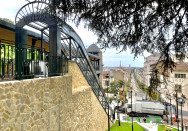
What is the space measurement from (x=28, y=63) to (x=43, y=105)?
4.93 feet

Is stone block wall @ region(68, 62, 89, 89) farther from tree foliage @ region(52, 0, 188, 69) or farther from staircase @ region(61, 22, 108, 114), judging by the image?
tree foliage @ region(52, 0, 188, 69)

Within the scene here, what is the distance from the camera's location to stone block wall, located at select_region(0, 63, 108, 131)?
10.0ft

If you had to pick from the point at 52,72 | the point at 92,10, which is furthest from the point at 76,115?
the point at 92,10

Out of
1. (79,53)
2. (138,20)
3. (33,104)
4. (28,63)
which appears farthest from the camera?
(79,53)

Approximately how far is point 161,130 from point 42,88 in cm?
1645

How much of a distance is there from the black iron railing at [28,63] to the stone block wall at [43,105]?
1.35 feet

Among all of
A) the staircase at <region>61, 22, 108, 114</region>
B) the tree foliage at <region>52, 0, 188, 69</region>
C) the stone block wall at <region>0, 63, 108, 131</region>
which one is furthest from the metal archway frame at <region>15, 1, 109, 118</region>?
the tree foliage at <region>52, 0, 188, 69</region>

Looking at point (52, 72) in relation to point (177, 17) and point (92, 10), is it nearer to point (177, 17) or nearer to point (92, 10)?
point (92, 10)

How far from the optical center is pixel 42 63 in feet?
16.6

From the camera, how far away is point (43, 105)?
14.2 feet

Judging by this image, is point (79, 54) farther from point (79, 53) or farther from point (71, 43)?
point (71, 43)

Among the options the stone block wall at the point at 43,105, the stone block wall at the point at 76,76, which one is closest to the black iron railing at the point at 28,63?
the stone block wall at the point at 43,105

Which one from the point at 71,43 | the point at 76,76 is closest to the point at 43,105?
the point at 76,76

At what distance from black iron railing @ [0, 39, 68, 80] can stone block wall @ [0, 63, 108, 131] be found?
41 centimetres
